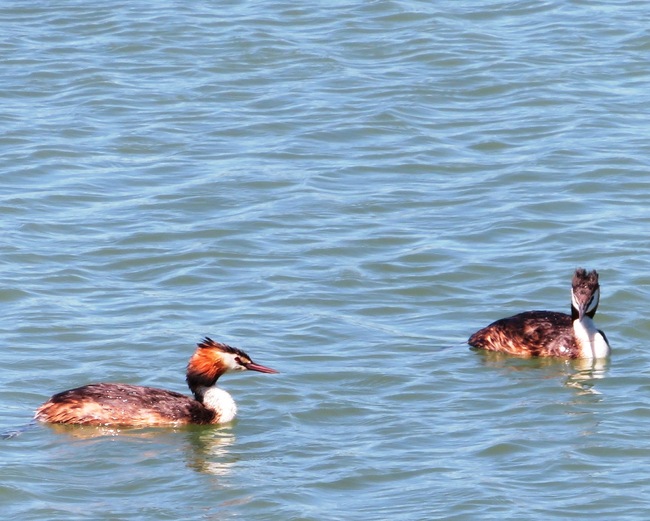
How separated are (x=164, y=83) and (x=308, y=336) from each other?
891cm

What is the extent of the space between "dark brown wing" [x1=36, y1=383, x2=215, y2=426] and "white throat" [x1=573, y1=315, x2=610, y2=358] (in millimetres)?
3524

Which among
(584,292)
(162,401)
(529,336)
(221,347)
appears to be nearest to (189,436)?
(162,401)

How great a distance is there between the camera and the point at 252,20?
25406 mm

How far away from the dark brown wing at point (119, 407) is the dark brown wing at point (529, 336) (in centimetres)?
285

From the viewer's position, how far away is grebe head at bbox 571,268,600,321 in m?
14.9

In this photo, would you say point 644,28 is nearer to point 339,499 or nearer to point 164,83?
point 164,83

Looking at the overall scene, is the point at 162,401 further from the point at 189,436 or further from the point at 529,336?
the point at 529,336

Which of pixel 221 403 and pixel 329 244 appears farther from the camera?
pixel 329 244

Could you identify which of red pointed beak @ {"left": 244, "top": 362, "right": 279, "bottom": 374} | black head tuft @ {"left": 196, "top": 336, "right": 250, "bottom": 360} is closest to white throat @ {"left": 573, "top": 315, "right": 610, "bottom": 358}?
red pointed beak @ {"left": 244, "top": 362, "right": 279, "bottom": 374}

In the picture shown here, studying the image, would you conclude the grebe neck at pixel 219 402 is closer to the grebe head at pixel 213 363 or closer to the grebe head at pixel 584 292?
the grebe head at pixel 213 363

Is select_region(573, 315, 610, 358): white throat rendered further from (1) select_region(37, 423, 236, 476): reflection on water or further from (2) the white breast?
(1) select_region(37, 423, 236, 476): reflection on water

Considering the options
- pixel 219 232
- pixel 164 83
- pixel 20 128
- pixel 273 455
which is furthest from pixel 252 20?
pixel 273 455

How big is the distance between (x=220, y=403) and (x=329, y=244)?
443 cm

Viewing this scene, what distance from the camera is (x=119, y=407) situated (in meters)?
12.9
